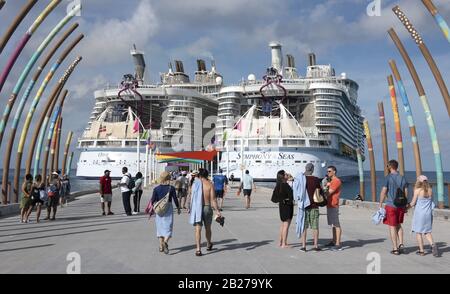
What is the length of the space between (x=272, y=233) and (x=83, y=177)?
66944 mm

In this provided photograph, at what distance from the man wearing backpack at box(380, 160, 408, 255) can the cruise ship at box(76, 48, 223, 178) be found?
64.0 m

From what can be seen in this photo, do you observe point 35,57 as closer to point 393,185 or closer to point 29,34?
point 29,34

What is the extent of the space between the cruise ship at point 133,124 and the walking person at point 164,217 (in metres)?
62.7

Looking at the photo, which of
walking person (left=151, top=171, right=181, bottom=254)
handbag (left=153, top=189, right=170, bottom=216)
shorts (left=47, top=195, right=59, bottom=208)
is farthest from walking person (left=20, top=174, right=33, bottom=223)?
handbag (left=153, top=189, right=170, bottom=216)

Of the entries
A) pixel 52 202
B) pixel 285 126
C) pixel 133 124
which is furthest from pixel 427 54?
pixel 133 124

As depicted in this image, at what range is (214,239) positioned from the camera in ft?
32.5

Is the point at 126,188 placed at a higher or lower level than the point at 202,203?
higher

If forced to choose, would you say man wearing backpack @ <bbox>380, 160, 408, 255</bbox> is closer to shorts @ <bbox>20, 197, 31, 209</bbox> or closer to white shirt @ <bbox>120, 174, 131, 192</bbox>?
white shirt @ <bbox>120, 174, 131, 192</bbox>

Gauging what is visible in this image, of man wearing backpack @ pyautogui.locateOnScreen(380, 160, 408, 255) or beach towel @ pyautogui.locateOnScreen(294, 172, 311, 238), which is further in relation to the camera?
beach towel @ pyautogui.locateOnScreen(294, 172, 311, 238)

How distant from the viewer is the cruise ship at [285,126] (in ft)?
204

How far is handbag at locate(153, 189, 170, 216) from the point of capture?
8.35 m

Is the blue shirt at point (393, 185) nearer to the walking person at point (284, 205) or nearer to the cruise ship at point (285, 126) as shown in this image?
the walking person at point (284, 205)

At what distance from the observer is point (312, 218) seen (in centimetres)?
856

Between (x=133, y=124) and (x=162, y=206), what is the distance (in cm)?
6960
